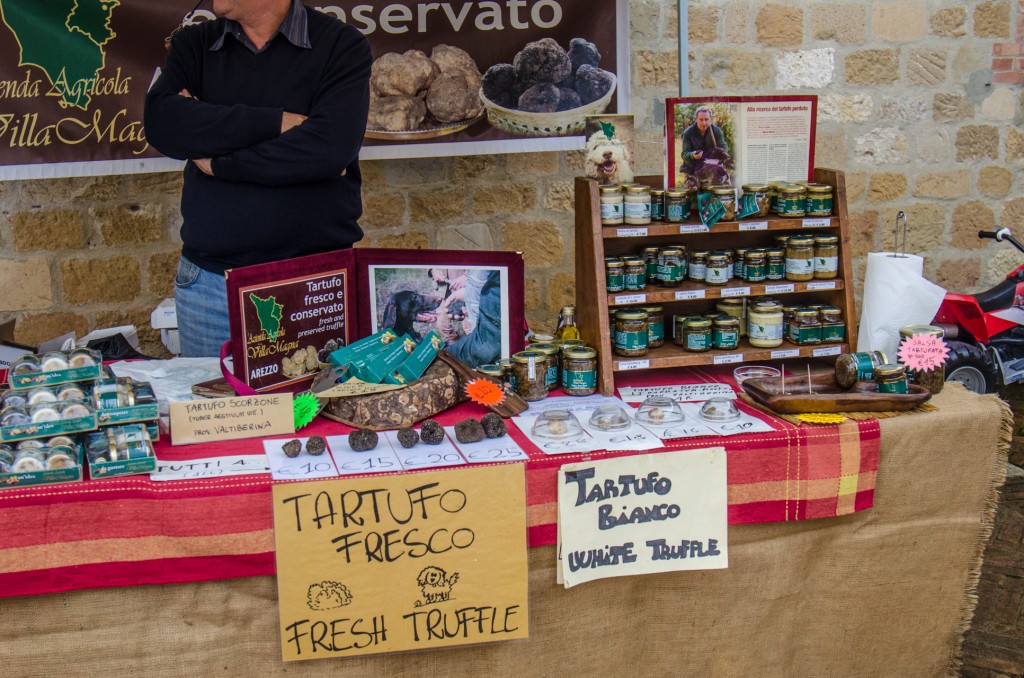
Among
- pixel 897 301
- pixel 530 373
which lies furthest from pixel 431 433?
pixel 897 301

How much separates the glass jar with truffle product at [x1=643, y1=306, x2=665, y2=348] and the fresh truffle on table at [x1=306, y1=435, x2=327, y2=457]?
0.99 metres

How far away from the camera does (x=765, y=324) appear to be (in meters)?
2.72

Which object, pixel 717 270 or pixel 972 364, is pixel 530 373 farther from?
pixel 972 364

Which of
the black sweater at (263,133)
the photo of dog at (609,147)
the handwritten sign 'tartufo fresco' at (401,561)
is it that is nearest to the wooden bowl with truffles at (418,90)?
the black sweater at (263,133)

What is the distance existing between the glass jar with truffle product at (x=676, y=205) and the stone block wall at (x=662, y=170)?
6.17 feet

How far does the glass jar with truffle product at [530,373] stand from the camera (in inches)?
99.5

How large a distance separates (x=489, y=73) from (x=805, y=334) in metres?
2.01

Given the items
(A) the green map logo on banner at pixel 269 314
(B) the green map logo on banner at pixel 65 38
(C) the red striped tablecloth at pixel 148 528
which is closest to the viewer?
(C) the red striped tablecloth at pixel 148 528

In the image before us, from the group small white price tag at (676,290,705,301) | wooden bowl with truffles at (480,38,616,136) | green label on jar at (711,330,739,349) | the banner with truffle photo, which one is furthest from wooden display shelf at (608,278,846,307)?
wooden bowl with truffles at (480,38,616,136)

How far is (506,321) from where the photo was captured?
267 cm

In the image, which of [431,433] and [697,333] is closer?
[431,433]

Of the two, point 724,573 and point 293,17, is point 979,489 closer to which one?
point 724,573

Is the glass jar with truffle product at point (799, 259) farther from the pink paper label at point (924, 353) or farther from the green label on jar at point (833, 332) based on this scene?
the pink paper label at point (924, 353)

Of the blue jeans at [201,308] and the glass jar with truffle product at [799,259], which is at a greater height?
the glass jar with truffle product at [799,259]
